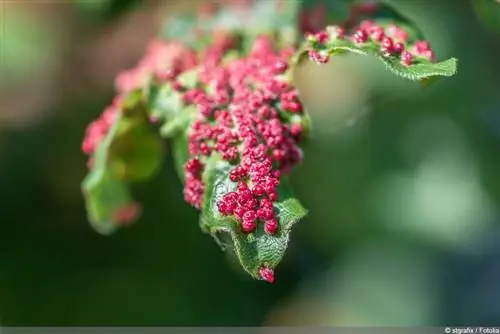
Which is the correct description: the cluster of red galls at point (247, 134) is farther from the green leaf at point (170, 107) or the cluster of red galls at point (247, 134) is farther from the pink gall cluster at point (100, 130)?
the pink gall cluster at point (100, 130)

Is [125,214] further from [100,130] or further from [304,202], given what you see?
[304,202]

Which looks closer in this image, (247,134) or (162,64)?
(247,134)

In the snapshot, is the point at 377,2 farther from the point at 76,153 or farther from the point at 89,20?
the point at 76,153

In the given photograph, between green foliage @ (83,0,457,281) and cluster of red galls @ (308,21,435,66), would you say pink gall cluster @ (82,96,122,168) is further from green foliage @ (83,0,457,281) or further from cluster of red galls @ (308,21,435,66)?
cluster of red galls @ (308,21,435,66)

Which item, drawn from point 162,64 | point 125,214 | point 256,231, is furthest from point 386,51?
point 125,214

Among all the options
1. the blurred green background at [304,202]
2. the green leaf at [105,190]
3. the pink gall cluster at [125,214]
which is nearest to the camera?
the green leaf at [105,190]

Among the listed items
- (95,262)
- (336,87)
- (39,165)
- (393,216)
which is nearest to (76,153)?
(39,165)

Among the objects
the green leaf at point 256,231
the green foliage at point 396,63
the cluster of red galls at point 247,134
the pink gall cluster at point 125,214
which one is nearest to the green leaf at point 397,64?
the green foliage at point 396,63
